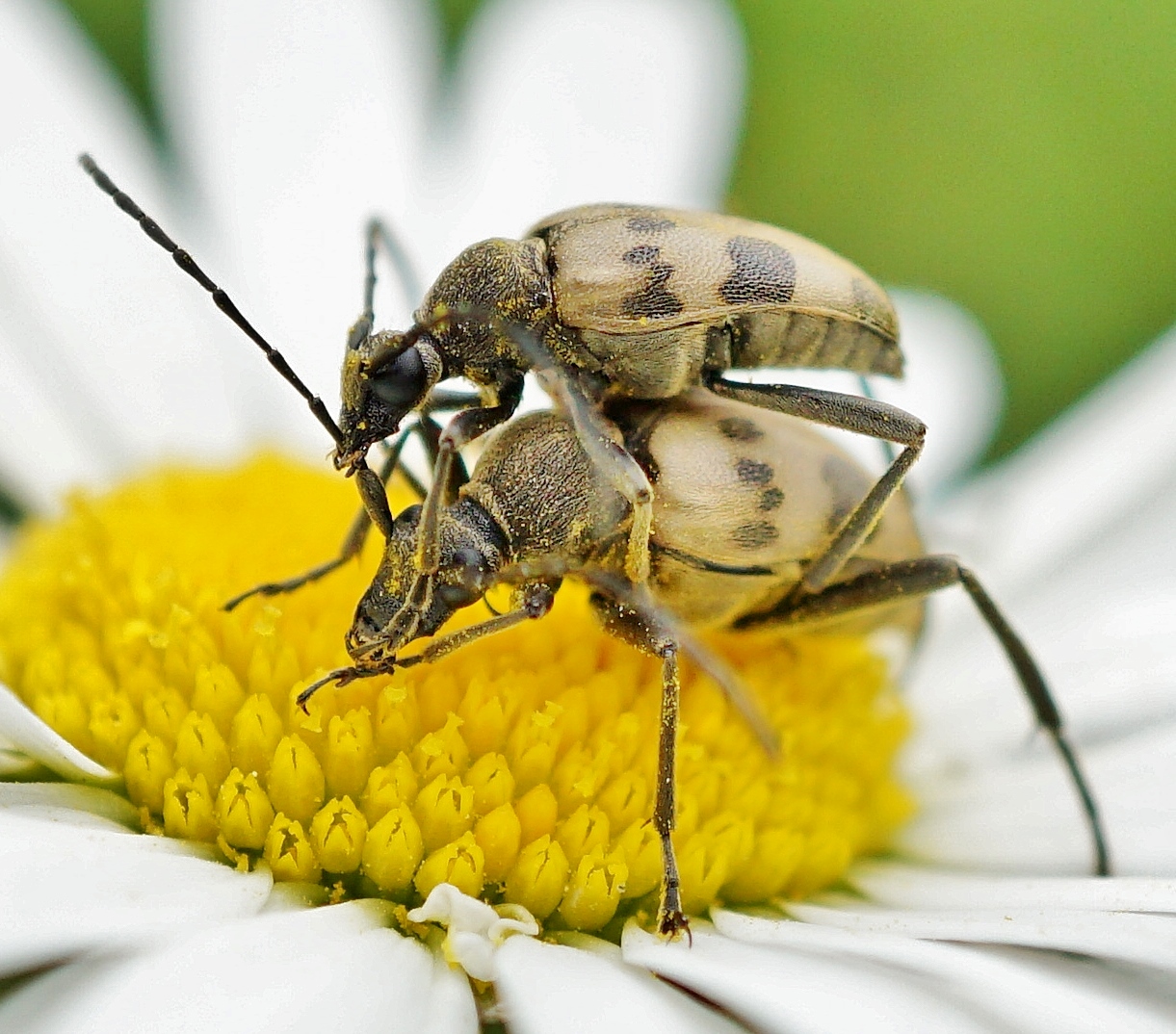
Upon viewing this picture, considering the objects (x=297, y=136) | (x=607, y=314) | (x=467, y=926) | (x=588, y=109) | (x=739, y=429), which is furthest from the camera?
(x=588, y=109)

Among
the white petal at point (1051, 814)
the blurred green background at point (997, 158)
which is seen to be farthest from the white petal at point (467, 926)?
the blurred green background at point (997, 158)

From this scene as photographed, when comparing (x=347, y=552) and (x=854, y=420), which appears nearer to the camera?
(x=854, y=420)

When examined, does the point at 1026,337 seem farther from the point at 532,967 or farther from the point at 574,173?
the point at 532,967

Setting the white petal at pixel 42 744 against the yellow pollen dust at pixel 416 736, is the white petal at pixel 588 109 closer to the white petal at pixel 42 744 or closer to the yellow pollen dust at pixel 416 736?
the yellow pollen dust at pixel 416 736

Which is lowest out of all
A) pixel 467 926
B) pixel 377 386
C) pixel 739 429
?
pixel 467 926

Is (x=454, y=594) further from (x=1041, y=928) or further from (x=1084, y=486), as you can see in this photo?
(x=1084, y=486)

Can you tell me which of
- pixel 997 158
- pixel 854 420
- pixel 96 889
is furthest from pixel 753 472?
pixel 997 158
